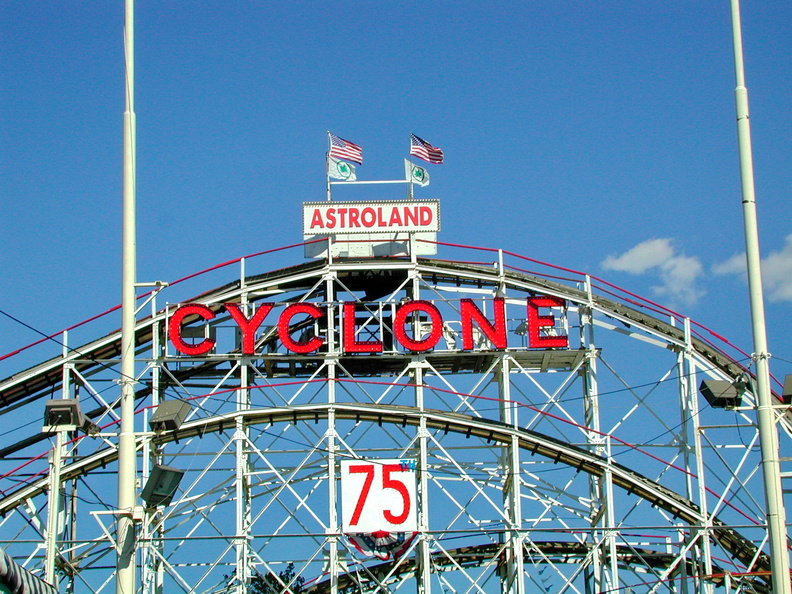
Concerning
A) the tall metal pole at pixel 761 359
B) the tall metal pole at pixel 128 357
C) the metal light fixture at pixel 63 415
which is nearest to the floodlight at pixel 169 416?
the metal light fixture at pixel 63 415

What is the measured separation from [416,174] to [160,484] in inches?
973

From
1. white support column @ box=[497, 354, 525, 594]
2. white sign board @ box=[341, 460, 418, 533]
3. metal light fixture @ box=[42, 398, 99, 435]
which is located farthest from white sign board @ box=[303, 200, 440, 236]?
metal light fixture @ box=[42, 398, 99, 435]

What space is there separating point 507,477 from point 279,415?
352 inches

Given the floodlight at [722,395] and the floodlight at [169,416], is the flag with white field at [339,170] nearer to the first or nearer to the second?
the floodlight at [722,395]

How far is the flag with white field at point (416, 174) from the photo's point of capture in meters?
50.8

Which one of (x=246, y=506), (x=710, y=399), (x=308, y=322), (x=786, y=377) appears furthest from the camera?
(x=308, y=322)

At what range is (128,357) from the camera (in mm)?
24938

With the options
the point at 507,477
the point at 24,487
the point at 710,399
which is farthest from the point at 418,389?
the point at 24,487

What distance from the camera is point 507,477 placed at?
47125 millimetres

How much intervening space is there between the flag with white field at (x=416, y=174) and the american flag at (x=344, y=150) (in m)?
1.94

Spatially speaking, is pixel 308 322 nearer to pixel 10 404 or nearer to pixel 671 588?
pixel 10 404

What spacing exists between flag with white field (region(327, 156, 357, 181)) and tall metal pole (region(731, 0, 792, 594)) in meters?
24.6

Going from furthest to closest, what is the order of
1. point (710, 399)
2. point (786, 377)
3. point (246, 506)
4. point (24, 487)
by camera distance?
point (246, 506)
point (24, 487)
point (710, 399)
point (786, 377)

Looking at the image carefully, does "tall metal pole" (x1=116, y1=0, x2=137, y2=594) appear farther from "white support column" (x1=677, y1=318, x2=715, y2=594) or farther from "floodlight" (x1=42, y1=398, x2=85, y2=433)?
"white support column" (x1=677, y1=318, x2=715, y2=594)
